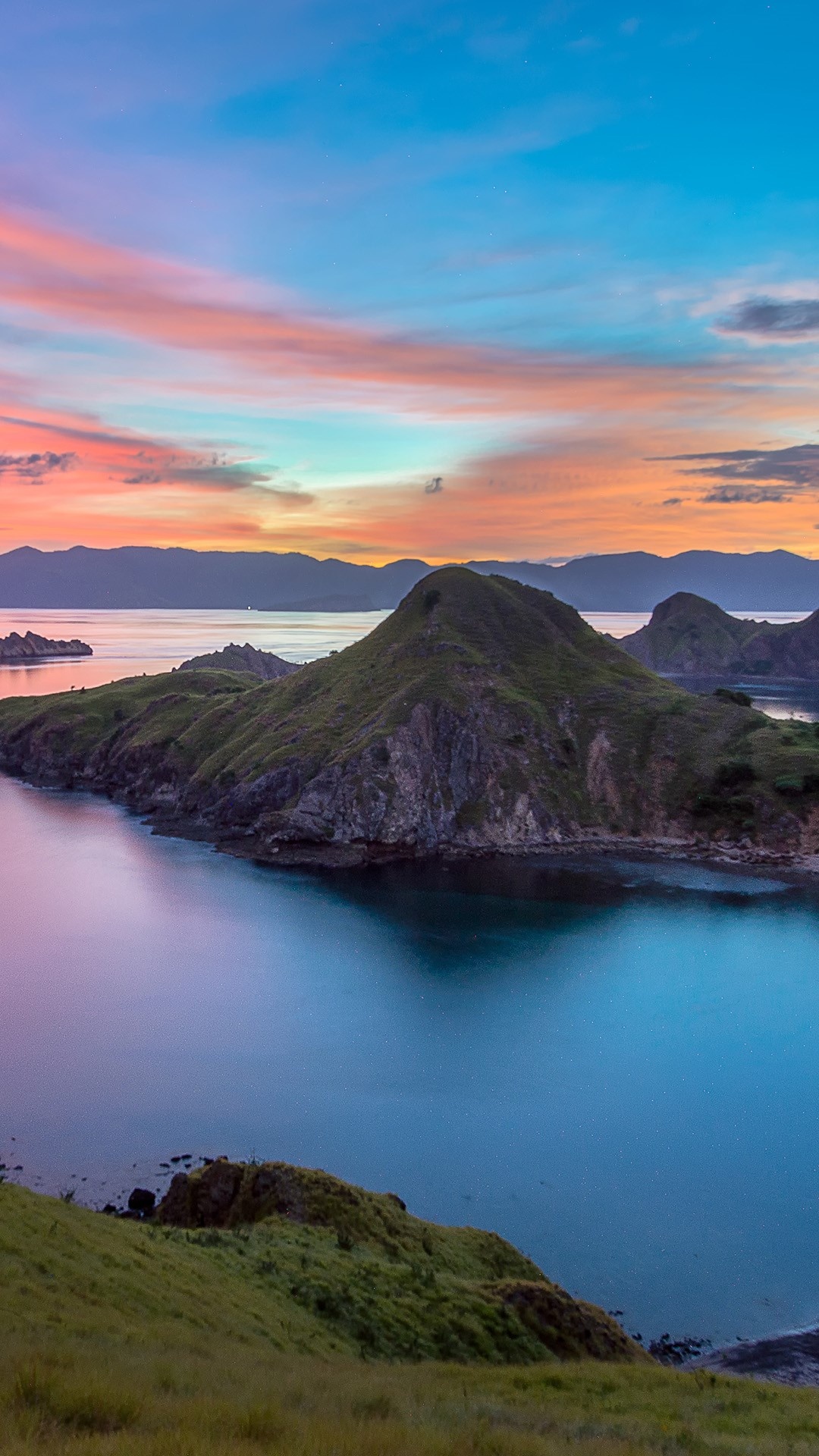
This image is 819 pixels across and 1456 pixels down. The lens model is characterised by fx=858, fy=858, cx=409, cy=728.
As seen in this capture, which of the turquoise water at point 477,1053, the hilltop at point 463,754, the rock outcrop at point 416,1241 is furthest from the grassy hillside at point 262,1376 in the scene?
the hilltop at point 463,754

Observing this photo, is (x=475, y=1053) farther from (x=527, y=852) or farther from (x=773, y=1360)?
(x=527, y=852)

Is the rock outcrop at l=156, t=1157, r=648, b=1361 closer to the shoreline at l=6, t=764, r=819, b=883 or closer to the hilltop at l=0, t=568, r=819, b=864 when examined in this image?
the shoreline at l=6, t=764, r=819, b=883

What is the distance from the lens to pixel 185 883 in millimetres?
105000

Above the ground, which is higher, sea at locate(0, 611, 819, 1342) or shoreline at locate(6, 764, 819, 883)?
shoreline at locate(6, 764, 819, 883)

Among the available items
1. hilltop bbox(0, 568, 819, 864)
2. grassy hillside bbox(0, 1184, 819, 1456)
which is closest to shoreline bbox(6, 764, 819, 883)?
hilltop bbox(0, 568, 819, 864)

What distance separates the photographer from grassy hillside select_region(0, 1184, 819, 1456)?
14.5m

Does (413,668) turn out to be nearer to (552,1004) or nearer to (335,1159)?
(552,1004)

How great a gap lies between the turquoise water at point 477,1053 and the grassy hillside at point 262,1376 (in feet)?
51.5

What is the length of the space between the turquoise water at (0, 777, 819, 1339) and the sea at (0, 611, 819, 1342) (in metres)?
0.22

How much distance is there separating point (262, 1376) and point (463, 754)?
11173cm

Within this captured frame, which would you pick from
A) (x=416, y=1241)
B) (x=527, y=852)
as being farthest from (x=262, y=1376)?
(x=527, y=852)

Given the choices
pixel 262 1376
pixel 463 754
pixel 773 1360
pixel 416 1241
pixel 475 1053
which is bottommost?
pixel 773 1360

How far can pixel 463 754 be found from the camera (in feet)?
425

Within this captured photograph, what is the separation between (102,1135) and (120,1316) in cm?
3394
